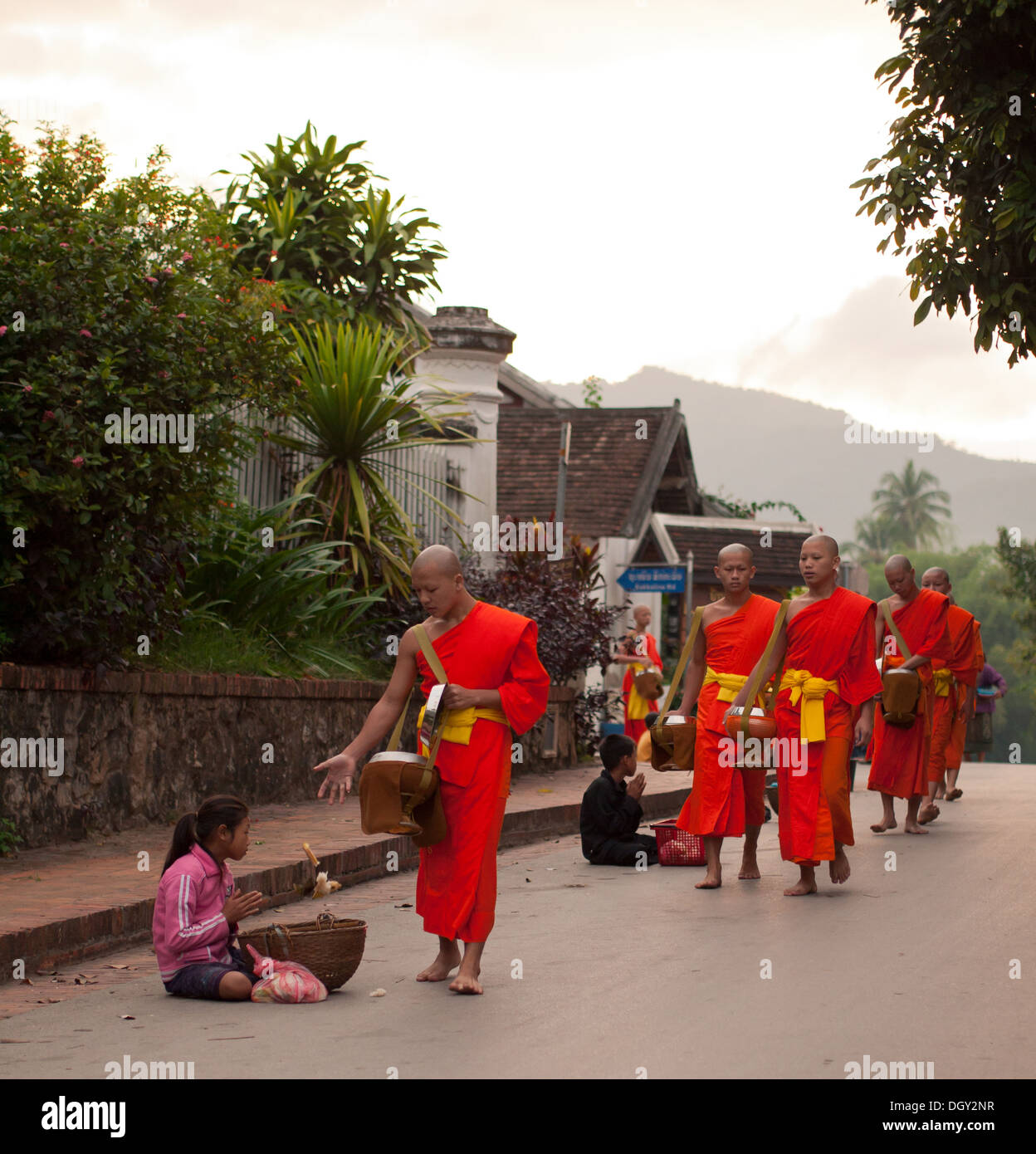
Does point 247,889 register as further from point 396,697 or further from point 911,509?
point 911,509

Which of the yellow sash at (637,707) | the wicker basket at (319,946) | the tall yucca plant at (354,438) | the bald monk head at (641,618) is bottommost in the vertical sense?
the wicker basket at (319,946)

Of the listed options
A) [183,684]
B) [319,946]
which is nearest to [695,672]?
[183,684]

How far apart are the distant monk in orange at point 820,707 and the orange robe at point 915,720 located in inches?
121

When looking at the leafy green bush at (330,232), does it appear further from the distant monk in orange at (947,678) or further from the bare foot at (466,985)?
the bare foot at (466,985)

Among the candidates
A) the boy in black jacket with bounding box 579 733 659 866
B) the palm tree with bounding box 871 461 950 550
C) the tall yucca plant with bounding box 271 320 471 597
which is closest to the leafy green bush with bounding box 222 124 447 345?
the tall yucca plant with bounding box 271 320 471 597

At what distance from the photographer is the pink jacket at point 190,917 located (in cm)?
669

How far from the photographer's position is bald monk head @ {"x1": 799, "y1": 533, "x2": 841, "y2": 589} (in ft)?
33.6

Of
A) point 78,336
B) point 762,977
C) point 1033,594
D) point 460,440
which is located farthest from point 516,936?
point 1033,594

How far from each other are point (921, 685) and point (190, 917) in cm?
806

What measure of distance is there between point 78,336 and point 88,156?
2.68m

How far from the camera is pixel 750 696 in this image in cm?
1001

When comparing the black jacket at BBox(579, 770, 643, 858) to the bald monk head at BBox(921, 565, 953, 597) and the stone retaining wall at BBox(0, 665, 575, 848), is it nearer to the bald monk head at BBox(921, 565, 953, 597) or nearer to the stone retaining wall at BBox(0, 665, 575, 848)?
the stone retaining wall at BBox(0, 665, 575, 848)

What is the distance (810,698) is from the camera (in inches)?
397

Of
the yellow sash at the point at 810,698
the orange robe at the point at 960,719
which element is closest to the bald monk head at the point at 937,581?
the orange robe at the point at 960,719
